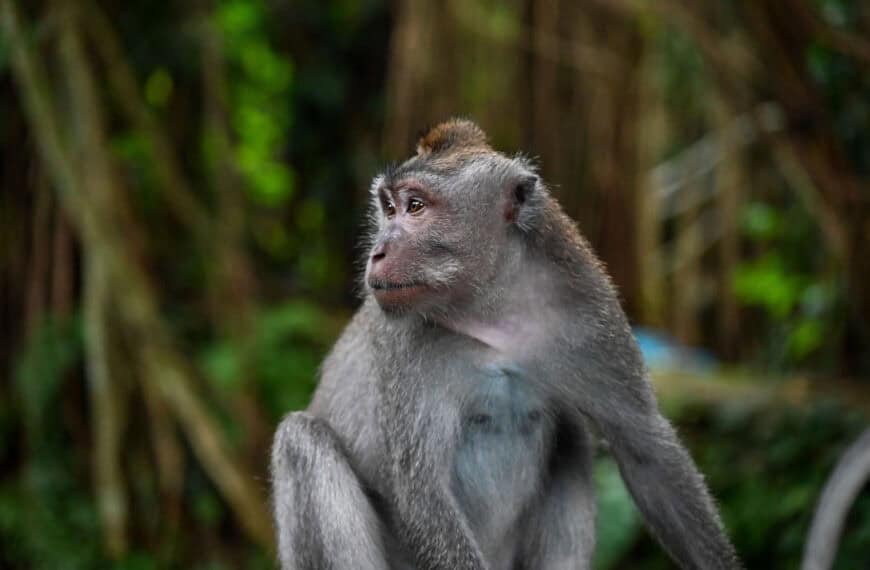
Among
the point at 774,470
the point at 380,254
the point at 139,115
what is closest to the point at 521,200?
the point at 380,254

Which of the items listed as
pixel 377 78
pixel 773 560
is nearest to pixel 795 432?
pixel 773 560

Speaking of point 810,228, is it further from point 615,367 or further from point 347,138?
point 615,367

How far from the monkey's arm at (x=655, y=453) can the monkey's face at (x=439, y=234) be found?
1.53 feet

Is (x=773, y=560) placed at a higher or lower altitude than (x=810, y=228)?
lower

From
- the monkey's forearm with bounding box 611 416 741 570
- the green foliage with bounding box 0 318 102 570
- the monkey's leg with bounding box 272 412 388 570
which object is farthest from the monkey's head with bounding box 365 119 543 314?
the green foliage with bounding box 0 318 102 570

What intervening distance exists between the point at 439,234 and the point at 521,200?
32 centimetres

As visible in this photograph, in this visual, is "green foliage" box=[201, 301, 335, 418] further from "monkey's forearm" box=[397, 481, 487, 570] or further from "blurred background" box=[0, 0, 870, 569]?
"monkey's forearm" box=[397, 481, 487, 570]

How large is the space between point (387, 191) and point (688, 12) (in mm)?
3853

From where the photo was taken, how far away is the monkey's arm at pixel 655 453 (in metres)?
4.07

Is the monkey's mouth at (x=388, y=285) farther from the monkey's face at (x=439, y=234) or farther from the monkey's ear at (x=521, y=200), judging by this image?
the monkey's ear at (x=521, y=200)

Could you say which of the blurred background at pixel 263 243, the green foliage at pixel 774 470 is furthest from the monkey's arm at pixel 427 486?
the green foliage at pixel 774 470

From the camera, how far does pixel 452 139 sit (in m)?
4.23

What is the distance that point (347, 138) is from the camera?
10906mm

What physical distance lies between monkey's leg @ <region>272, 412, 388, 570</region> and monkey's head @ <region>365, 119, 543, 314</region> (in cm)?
59
